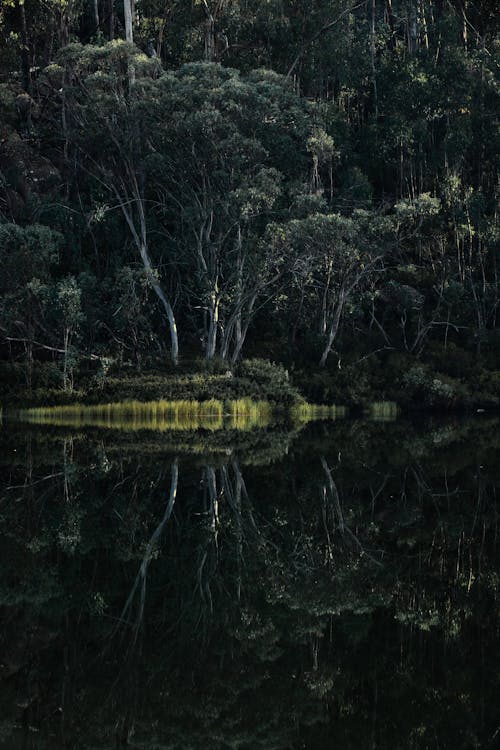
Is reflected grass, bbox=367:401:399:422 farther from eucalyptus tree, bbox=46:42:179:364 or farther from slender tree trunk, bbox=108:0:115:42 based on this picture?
slender tree trunk, bbox=108:0:115:42

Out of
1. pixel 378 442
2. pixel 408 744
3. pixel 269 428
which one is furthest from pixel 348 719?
pixel 269 428

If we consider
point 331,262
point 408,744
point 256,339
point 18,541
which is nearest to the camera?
point 408,744

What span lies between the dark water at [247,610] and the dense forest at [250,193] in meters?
19.2

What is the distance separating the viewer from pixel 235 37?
1954 inches

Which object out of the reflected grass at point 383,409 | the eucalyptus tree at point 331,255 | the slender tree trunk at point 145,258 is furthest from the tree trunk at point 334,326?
the slender tree trunk at point 145,258

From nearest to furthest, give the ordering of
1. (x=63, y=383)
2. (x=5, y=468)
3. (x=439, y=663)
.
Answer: (x=439, y=663) < (x=5, y=468) < (x=63, y=383)

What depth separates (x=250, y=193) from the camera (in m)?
37.0

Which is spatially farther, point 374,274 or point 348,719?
point 374,274

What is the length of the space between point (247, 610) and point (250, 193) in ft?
91.3

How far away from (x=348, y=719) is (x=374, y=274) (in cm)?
4172

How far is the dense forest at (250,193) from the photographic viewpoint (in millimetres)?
38375

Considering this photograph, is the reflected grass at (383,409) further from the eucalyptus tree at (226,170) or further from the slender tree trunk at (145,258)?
the slender tree trunk at (145,258)

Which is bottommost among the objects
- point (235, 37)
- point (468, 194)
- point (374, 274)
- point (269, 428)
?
point (269, 428)

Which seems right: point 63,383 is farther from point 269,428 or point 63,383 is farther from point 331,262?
point 331,262
